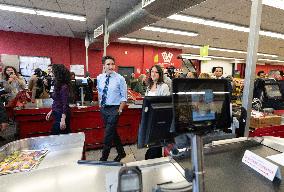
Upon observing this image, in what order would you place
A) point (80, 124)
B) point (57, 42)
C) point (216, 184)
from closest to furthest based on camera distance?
point (216, 184)
point (80, 124)
point (57, 42)

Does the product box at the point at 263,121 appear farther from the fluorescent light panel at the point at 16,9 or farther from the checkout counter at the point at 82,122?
the fluorescent light panel at the point at 16,9

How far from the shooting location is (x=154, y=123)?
128 cm

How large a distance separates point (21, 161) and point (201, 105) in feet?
4.96

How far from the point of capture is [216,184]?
3.94 ft

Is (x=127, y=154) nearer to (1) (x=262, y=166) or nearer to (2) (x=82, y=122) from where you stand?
(2) (x=82, y=122)

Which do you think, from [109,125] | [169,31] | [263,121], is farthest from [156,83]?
[169,31]

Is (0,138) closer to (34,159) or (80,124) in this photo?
(80,124)

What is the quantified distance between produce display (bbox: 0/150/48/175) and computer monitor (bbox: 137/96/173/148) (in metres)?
0.96

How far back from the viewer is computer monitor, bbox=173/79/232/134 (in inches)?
45.1

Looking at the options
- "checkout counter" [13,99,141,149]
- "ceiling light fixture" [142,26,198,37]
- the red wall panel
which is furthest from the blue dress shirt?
the red wall panel

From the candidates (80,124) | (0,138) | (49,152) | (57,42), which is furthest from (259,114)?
(57,42)

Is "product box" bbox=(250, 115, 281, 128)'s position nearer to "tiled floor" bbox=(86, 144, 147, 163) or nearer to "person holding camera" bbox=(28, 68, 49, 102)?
"tiled floor" bbox=(86, 144, 147, 163)

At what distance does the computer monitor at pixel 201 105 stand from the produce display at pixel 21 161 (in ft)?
4.01

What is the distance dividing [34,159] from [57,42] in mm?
10292
